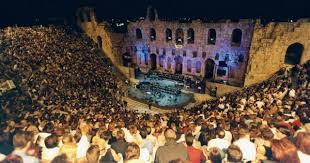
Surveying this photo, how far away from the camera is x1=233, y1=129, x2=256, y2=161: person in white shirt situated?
5.15 m

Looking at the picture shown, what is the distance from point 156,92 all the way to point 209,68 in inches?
272

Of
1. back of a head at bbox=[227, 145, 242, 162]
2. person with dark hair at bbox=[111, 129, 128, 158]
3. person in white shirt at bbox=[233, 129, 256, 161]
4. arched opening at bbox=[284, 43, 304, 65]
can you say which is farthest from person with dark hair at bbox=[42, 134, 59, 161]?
arched opening at bbox=[284, 43, 304, 65]

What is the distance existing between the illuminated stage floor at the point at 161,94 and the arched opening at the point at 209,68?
3.65 metres

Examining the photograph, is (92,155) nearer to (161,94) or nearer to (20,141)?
(20,141)

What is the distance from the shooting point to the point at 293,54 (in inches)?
859

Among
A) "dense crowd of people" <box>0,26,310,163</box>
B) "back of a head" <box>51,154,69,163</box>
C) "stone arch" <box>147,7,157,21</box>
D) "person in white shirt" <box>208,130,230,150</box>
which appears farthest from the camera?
"stone arch" <box>147,7,157,21</box>

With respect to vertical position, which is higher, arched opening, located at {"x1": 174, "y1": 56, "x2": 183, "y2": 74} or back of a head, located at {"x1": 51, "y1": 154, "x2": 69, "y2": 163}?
back of a head, located at {"x1": 51, "y1": 154, "x2": 69, "y2": 163}

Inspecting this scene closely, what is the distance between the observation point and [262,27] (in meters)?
21.3

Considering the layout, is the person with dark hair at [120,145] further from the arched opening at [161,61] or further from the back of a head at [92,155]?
the arched opening at [161,61]

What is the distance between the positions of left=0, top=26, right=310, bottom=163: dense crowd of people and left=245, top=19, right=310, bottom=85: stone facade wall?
200cm

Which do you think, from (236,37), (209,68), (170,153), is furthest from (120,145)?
(209,68)

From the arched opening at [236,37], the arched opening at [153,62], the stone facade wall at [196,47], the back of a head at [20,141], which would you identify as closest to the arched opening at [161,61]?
the stone facade wall at [196,47]

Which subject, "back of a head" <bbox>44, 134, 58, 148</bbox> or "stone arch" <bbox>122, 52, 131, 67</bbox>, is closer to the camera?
"back of a head" <bbox>44, 134, 58, 148</bbox>

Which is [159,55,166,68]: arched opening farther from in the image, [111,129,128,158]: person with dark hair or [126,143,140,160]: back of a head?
[126,143,140,160]: back of a head
